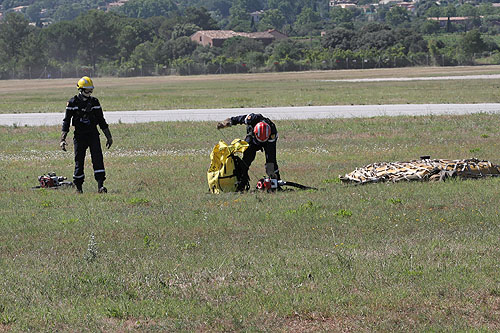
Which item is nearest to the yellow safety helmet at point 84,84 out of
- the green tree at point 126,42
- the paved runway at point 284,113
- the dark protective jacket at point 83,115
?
the dark protective jacket at point 83,115

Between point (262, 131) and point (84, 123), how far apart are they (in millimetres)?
3408

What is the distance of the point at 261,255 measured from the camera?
8969 millimetres

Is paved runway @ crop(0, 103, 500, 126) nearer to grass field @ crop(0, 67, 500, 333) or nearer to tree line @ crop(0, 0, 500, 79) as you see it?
grass field @ crop(0, 67, 500, 333)

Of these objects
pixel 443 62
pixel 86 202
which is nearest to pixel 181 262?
pixel 86 202

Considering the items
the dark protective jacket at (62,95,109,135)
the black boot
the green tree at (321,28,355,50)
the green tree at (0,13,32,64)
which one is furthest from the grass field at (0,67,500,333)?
the green tree at (0,13,32,64)

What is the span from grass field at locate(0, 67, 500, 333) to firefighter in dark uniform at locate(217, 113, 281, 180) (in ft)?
2.25

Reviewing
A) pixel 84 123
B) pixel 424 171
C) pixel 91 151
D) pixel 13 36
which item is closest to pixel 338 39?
pixel 13 36

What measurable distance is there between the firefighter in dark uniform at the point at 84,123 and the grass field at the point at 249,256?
1.60 feet

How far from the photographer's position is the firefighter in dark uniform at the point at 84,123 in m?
14.3

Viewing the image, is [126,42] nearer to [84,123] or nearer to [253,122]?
[84,123]

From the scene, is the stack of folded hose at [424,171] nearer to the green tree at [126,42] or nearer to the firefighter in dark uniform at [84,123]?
the firefighter in dark uniform at [84,123]

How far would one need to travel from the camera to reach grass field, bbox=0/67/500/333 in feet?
22.2

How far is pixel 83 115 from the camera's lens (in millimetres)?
14359

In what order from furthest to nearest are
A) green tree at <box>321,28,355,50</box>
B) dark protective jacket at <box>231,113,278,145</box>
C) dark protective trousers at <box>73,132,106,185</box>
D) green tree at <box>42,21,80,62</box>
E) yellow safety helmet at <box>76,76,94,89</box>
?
green tree at <box>42,21,80,62</box>
green tree at <box>321,28,355,50</box>
dark protective trousers at <box>73,132,106,185</box>
yellow safety helmet at <box>76,76,94,89</box>
dark protective jacket at <box>231,113,278,145</box>
